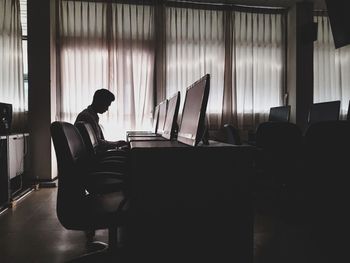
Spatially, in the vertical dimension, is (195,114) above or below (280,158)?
above

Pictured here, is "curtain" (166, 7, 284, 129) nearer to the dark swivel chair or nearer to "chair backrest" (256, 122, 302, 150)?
the dark swivel chair

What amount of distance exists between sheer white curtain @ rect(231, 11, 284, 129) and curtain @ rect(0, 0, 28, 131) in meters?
3.62

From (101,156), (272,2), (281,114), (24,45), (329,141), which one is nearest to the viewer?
(329,141)

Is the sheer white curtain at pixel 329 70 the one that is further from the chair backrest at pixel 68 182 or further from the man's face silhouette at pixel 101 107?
the chair backrest at pixel 68 182

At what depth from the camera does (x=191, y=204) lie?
5.20 ft

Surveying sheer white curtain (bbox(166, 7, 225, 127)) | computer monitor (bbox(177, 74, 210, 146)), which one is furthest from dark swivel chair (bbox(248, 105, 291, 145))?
computer monitor (bbox(177, 74, 210, 146))

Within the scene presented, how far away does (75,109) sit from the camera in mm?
5094

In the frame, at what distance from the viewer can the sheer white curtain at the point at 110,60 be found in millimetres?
5102

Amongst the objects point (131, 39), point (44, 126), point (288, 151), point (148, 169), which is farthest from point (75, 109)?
point (148, 169)

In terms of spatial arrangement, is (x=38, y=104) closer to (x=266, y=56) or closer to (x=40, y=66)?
(x=40, y=66)

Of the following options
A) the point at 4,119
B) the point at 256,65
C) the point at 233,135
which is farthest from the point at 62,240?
the point at 256,65

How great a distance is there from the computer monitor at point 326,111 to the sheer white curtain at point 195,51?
182 cm

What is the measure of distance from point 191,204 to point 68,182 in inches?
25.1

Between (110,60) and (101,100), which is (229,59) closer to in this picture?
(110,60)
